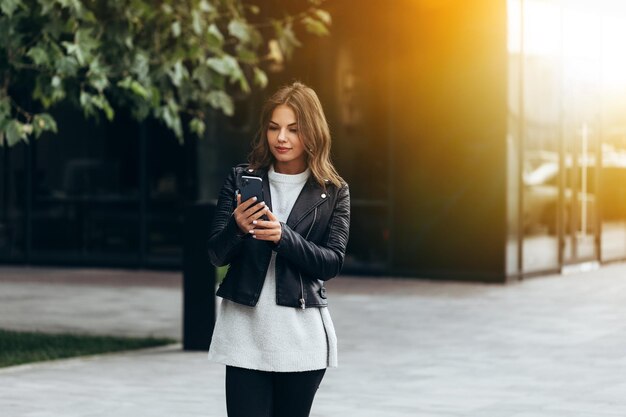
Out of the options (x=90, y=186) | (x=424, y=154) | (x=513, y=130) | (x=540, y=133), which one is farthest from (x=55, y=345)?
(x=540, y=133)

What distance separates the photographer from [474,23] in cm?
1577

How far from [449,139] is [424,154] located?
384 mm

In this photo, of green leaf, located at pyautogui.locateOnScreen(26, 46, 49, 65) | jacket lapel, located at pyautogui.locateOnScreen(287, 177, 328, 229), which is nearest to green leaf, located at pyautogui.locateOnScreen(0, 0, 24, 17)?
green leaf, located at pyautogui.locateOnScreen(26, 46, 49, 65)

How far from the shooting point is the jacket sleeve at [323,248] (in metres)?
4.20

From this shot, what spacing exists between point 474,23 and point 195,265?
22.5 feet

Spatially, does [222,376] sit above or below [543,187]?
below

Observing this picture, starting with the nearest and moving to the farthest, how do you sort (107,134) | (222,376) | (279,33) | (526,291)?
(222,376) < (279,33) < (526,291) < (107,134)

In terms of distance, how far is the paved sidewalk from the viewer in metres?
7.79

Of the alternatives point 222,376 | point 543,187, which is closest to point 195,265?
point 222,376

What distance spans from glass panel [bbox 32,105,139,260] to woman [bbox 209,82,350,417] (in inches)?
540

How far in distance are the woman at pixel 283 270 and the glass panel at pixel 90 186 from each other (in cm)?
1371

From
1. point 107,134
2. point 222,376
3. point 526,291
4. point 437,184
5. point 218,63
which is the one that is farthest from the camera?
point 107,134

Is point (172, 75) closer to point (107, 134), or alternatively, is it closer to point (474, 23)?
point (474, 23)

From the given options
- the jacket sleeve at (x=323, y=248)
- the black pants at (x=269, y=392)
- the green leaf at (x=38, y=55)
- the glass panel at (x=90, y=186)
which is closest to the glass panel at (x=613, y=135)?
the glass panel at (x=90, y=186)
